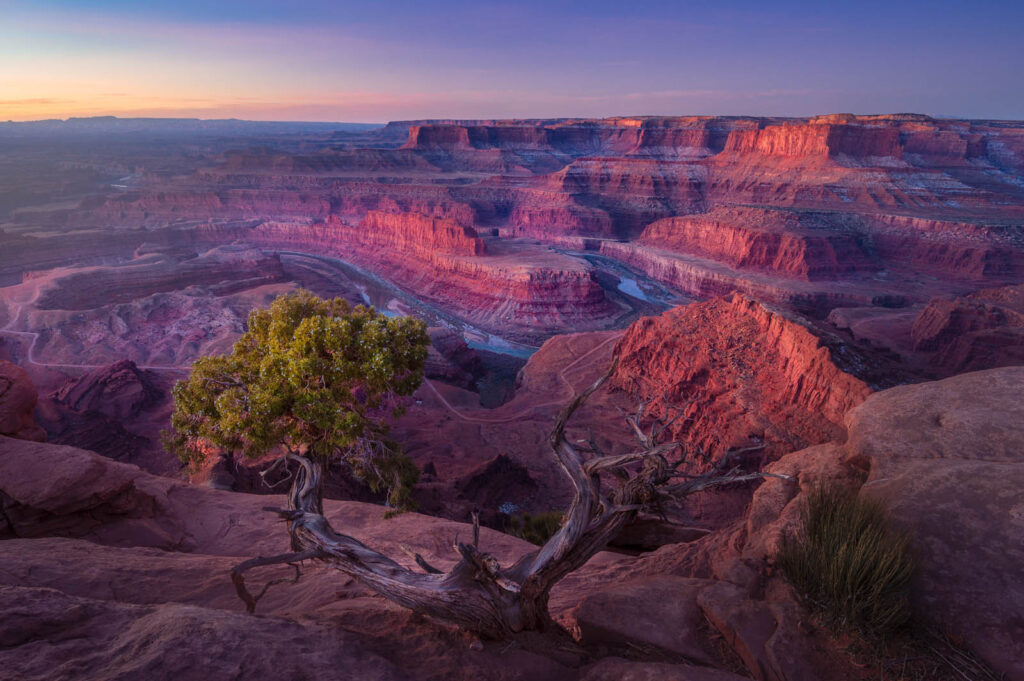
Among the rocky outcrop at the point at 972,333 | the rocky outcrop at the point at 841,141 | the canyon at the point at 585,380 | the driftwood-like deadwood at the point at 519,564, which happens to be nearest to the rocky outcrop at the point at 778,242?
the canyon at the point at 585,380

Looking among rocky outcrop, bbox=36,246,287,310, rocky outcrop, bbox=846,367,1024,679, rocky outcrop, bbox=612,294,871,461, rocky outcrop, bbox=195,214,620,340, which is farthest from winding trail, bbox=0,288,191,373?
rocky outcrop, bbox=846,367,1024,679

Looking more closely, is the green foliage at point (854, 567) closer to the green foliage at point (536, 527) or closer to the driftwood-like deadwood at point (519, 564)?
the driftwood-like deadwood at point (519, 564)

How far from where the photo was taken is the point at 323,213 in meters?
107

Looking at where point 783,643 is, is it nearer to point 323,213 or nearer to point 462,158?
point 323,213

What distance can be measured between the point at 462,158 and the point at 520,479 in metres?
133

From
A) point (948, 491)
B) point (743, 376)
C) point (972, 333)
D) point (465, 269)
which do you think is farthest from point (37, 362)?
point (972, 333)

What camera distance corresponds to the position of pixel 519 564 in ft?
22.6

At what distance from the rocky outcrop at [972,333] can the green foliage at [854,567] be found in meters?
26.4

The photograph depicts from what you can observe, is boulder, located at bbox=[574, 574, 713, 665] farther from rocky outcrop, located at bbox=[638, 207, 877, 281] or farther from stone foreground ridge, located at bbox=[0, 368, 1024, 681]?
rocky outcrop, located at bbox=[638, 207, 877, 281]

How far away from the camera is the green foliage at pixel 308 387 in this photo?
877 centimetres

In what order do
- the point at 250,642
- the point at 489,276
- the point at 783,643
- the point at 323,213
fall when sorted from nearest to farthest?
the point at 250,642
the point at 783,643
the point at 489,276
the point at 323,213

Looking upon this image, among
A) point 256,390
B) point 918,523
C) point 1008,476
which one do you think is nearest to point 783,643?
point 918,523

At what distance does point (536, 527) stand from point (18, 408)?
15.0 metres

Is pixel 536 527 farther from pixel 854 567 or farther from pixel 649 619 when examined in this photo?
pixel 854 567
